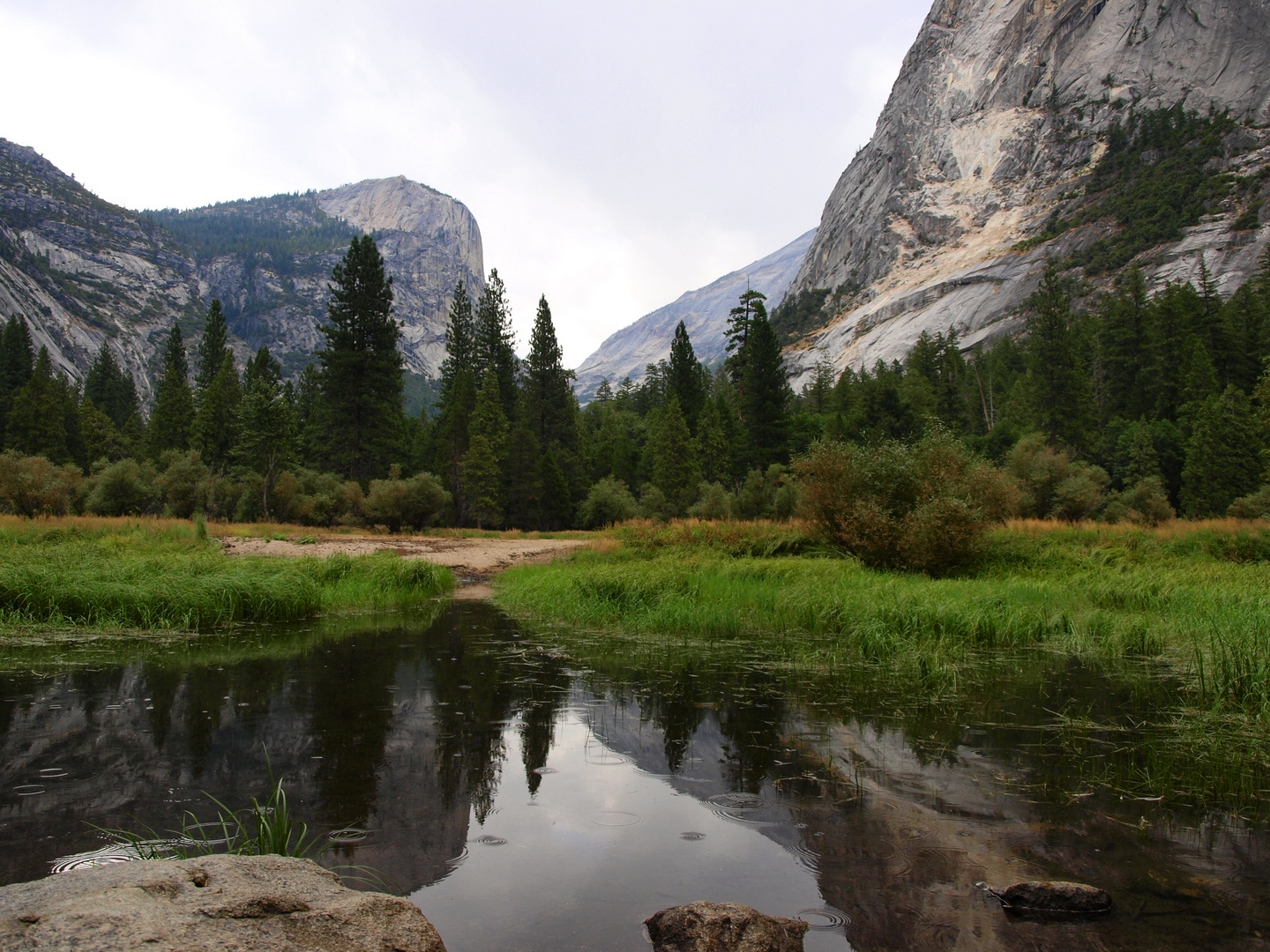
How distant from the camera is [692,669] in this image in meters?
9.30

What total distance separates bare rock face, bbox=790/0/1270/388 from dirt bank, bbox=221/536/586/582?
111 metres

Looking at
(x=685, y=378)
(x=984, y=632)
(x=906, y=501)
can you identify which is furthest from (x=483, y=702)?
(x=685, y=378)

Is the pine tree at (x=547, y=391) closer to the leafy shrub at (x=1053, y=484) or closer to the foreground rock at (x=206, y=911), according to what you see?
the leafy shrub at (x=1053, y=484)

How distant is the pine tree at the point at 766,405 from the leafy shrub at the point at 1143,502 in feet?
72.4

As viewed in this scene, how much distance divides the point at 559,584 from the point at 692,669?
7280mm

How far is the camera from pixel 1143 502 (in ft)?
147

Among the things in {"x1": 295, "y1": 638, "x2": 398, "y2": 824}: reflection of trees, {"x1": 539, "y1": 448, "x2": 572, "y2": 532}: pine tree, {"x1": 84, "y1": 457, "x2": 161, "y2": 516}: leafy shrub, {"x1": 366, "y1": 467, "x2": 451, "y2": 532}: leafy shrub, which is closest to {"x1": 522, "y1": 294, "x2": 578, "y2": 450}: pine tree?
{"x1": 539, "y1": 448, "x2": 572, "y2": 532}: pine tree

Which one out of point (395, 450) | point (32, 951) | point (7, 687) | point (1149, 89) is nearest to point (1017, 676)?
point (32, 951)

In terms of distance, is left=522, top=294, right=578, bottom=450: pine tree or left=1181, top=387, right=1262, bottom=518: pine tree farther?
left=522, top=294, right=578, bottom=450: pine tree

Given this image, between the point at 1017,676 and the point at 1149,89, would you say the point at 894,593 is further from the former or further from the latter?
the point at 1149,89

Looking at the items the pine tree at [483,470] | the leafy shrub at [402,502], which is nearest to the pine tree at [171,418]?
the pine tree at [483,470]

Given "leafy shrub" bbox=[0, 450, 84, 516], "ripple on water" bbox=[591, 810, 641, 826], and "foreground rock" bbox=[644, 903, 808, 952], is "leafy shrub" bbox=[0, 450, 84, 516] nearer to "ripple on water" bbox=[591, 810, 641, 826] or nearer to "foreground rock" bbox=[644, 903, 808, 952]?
"ripple on water" bbox=[591, 810, 641, 826]

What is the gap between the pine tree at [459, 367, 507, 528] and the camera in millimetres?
48500

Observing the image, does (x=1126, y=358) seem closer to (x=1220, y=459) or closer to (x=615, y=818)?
(x=1220, y=459)
